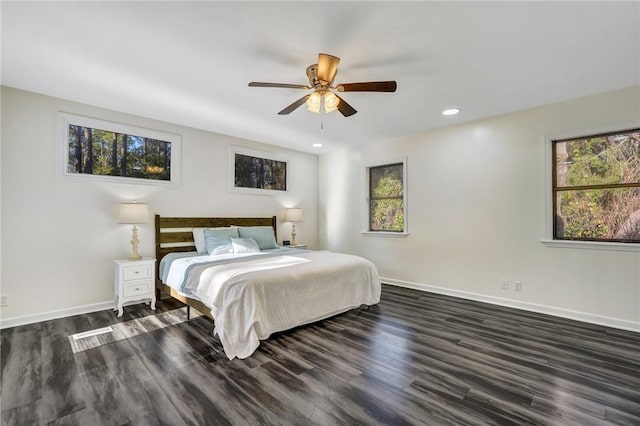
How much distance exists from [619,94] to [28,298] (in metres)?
6.94

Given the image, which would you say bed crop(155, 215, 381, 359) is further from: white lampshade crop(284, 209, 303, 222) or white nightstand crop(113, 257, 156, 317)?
white lampshade crop(284, 209, 303, 222)

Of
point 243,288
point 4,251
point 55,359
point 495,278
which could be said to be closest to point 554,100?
point 495,278

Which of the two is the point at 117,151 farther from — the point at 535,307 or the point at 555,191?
the point at 535,307

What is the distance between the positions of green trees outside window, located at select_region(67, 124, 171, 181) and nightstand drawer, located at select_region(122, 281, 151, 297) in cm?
149

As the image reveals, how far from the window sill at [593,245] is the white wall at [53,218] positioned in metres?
5.09

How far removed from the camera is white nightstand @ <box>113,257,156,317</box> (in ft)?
11.8

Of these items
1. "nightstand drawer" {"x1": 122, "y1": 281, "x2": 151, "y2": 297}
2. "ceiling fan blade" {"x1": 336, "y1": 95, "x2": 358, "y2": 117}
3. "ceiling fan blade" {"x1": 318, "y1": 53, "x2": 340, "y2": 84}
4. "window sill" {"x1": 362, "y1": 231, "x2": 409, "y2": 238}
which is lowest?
"nightstand drawer" {"x1": 122, "y1": 281, "x2": 151, "y2": 297}

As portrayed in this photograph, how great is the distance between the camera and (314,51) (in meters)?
2.49

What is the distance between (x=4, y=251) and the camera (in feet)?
10.5

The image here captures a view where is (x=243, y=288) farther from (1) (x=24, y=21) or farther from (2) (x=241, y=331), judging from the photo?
(1) (x=24, y=21)

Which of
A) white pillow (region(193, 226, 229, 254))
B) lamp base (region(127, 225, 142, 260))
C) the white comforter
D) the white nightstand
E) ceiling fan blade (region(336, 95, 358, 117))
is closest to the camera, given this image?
the white comforter

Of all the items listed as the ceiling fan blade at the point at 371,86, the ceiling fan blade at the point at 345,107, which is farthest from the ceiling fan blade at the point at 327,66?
the ceiling fan blade at the point at 345,107

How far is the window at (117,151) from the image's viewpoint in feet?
12.1

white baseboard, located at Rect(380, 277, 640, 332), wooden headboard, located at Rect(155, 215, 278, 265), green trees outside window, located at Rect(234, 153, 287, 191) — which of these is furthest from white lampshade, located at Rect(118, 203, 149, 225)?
white baseboard, located at Rect(380, 277, 640, 332)
